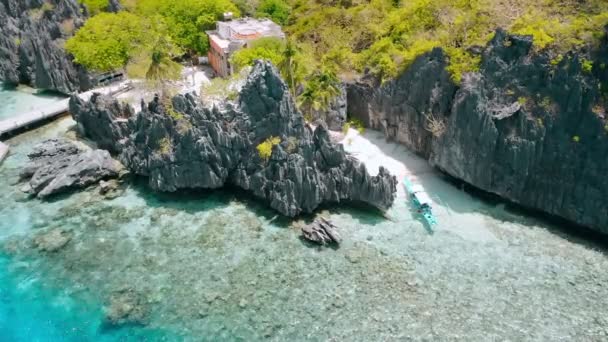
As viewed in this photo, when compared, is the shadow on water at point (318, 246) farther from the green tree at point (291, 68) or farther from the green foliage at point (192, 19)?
the green foliage at point (192, 19)

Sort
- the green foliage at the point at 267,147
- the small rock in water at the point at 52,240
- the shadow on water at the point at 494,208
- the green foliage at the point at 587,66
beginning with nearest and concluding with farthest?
the green foliage at the point at 587,66 → the shadow on water at the point at 494,208 → the small rock in water at the point at 52,240 → the green foliage at the point at 267,147

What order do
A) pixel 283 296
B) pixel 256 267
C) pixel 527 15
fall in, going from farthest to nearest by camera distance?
pixel 527 15 < pixel 256 267 < pixel 283 296

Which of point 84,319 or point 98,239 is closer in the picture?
point 84,319

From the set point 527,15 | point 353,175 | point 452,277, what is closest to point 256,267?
point 353,175

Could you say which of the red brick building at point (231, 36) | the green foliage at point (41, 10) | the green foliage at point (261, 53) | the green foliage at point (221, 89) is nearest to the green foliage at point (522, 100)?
the green foliage at point (261, 53)

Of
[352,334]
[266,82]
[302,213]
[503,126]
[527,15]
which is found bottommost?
[352,334]

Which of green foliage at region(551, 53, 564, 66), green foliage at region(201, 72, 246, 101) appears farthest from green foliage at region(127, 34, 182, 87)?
green foliage at region(551, 53, 564, 66)

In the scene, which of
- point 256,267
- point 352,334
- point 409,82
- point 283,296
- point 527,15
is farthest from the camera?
point 409,82

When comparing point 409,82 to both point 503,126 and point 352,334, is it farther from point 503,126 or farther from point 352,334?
point 352,334
